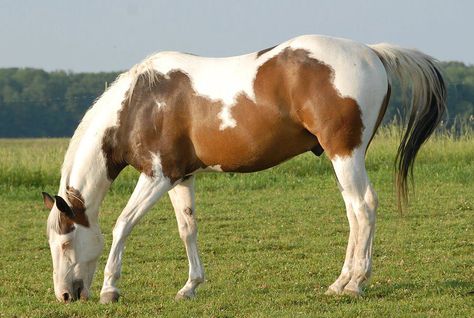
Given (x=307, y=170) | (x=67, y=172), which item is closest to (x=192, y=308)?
(x=67, y=172)

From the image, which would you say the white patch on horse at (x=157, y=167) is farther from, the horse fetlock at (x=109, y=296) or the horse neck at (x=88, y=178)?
the horse fetlock at (x=109, y=296)

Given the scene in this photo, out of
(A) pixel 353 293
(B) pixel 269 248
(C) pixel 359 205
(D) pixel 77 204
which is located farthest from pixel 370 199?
(B) pixel 269 248

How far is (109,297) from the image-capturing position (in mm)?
7043

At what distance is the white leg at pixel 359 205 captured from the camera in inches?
267

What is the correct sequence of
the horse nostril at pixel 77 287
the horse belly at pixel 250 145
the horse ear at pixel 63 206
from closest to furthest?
the horse belly at pixel 250 145
the horse ear at pixel 63 206
the horse nostril at pixel 77 287

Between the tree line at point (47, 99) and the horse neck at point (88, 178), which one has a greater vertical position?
the horse neck at point (88, 178)

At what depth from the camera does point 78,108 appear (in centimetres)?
5681

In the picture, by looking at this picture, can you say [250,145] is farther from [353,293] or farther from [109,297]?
[109,297]

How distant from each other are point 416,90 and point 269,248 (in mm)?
3156

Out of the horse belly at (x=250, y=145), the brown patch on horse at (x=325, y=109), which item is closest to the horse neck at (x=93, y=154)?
the horse belly at (x=250, y=145)

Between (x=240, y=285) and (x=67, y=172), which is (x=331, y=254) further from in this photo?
(x=67, y=172)

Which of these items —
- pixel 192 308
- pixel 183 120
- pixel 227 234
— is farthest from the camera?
pixel 227 234

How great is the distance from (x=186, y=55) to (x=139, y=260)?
2606 millimetres

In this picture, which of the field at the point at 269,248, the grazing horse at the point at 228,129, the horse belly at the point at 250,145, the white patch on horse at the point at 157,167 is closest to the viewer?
the field at the point at 269,248
